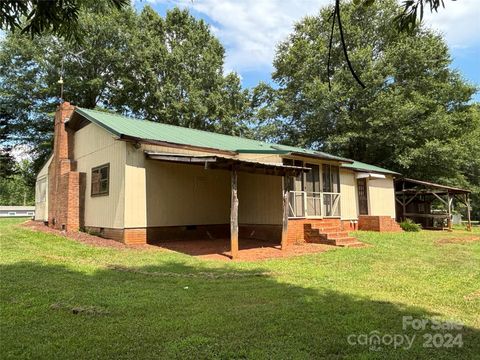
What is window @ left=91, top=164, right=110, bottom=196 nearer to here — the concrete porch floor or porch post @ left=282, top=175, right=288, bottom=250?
the concrete porch floor

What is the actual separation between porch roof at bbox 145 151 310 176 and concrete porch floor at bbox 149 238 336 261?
2.43m

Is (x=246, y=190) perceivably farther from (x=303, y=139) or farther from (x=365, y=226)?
(x=303, y=139)

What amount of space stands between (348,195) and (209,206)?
8.23 m

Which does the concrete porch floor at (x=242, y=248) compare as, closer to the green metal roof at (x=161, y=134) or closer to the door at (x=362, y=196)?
the green metal roof at (x=161, y=134)

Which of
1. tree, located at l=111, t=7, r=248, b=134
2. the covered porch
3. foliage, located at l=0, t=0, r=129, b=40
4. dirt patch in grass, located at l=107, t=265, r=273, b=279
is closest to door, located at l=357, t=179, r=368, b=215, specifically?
the covered porch

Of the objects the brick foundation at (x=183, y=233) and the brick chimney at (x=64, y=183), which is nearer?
the brick foundation at (x=183, y=233)

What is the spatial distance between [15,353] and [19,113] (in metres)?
31.1

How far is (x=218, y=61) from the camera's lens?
3353 centimetres

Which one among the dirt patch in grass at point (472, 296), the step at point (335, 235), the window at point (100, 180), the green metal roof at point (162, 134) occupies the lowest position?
the dirt patch in grass at point (472, 296)

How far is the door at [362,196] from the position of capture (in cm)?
2083

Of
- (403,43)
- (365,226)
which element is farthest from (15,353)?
(403,43)

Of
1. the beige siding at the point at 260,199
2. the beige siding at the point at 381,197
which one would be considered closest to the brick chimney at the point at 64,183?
the beige siding at the point at 260,199

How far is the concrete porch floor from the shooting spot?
1078 centimetres

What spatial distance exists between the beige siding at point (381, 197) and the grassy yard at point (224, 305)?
1125cm
